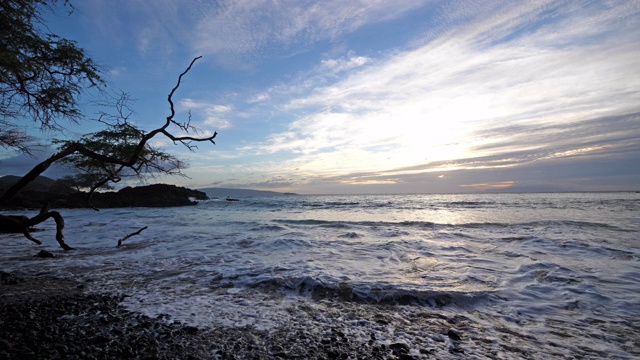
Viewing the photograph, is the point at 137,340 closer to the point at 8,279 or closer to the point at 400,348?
the point at 400,348

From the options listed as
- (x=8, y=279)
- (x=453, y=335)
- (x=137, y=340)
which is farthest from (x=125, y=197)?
(x=453, y=335)

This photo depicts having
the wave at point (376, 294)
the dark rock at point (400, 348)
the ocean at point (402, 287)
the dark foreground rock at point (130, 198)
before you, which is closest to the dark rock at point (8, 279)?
the ocean at point (402, 287)

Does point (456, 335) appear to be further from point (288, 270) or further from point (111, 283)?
point (111, 283)

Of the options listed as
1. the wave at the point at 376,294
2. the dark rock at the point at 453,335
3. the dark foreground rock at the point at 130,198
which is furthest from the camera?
the dark foreground rock at the point at 130,198

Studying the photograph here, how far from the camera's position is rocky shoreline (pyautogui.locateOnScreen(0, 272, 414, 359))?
139 inches

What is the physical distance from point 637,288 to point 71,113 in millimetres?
14337

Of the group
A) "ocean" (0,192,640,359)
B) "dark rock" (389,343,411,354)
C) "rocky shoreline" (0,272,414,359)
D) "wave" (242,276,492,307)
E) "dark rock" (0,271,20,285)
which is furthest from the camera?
"dark rock" (0,271,20,285)

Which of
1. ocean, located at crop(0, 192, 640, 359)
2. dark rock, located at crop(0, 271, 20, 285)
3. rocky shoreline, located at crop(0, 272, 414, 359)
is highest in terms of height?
dark rock, located at crop(0, 271, 20, 285)

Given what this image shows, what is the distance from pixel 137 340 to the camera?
387cm

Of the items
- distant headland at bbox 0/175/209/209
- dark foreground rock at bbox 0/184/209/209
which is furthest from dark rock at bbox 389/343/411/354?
distant headland at bbox 0/175/209/209

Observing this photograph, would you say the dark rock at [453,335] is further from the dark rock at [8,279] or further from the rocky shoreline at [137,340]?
the dark rock at [8,279]

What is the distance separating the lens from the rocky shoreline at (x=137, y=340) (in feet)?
11.6

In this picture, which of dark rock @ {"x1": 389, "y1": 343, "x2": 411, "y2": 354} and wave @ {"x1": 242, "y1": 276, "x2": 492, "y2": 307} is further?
wave @ {"x1": 242, "y1": 276, "x2": 492, "y2": 307}

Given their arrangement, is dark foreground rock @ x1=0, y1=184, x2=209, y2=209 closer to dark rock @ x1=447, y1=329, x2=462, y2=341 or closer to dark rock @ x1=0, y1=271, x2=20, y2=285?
dark rock @ x1=0, y1=271, x2=20, y2=285
